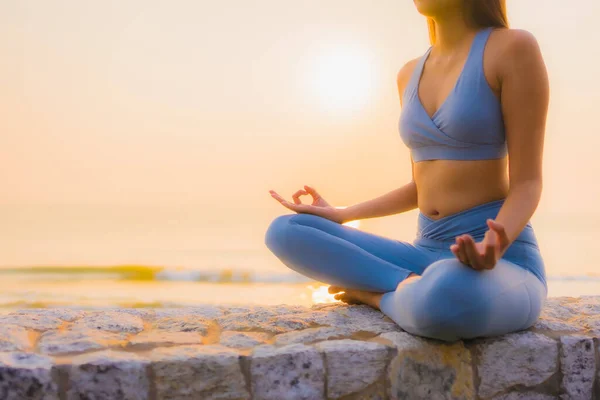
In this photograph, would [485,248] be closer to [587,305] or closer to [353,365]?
[353,365]

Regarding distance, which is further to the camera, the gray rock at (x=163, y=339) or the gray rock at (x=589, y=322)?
the gray rock at (x=589, y=322)

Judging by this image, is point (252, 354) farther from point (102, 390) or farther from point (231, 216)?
point (231, 216)

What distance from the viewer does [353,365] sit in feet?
6.32

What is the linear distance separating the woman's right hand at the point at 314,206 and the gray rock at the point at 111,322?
75 centimetres

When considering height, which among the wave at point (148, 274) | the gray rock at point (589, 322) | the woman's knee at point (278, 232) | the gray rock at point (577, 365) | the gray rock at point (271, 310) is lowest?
the wave at point (148, 274)

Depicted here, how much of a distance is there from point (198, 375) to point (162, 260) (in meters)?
9.58

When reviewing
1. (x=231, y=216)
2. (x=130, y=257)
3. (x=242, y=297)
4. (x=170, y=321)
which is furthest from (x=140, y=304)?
(x=231, y=216)

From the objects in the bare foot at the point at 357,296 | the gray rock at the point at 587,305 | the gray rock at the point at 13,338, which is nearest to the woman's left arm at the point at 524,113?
the bare foot at the point at 357,296

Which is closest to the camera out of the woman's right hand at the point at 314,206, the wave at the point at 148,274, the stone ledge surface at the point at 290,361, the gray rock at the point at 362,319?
the stone ledge surface at the point at 290,361

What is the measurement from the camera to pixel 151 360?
1821mm

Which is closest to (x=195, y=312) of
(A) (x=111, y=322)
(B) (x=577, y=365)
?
(A) (x=111, y=322)

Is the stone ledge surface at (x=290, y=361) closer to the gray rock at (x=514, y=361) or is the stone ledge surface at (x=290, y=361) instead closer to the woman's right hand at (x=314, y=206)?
the gray rock at (x=514, y=361)

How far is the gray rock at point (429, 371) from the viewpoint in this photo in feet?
6.41

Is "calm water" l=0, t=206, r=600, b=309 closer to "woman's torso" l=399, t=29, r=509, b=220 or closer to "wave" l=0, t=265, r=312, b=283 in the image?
"wave" l=0, t=265, r=312, b=283
